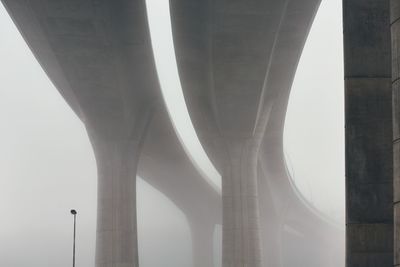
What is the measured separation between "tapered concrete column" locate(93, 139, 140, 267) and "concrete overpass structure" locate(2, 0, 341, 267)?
0.06 m

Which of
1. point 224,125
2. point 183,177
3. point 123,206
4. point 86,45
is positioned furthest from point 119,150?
point 183,177

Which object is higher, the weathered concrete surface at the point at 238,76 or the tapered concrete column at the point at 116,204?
the weathered concrete surface at the point at 238,76

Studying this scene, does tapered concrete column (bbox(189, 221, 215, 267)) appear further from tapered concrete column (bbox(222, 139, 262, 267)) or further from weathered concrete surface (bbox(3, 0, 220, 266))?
tapered concrete column (bbox(222, 139, 262, 267))

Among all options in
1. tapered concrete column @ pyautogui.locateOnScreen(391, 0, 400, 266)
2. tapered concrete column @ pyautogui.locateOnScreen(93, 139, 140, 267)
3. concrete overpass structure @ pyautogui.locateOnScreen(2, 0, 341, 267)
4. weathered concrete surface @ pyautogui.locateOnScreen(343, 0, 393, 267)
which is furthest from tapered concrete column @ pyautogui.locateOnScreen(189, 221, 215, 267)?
tapered concrete column @ pyautogui.locateOnScreen(391, 0, 400, 266)

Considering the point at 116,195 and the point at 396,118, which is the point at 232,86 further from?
the point at 396,118

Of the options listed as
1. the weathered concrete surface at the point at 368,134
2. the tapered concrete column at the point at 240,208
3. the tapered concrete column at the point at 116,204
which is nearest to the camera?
the weathered concrete surface at the point at 368,134

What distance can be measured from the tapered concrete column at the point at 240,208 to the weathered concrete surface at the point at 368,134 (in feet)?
105

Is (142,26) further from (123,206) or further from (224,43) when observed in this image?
(123,206)

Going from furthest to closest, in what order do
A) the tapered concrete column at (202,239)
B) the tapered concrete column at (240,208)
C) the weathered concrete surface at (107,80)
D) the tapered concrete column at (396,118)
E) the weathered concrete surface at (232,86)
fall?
1. the tapered concrete column at (202,239)
2. the tapered concrete column at (240,208)
3. the weathered concrete surface at (232,86)
4. the weathered concrete surface at (107,80)
5. the tapered concrete column at (396,118)

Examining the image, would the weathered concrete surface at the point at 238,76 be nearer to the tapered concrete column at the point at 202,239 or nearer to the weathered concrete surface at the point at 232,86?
the weathered concrete surface at the point at 232,86

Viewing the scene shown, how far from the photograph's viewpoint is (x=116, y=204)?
49969 mm

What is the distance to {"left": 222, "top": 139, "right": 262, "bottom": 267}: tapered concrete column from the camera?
5112cm

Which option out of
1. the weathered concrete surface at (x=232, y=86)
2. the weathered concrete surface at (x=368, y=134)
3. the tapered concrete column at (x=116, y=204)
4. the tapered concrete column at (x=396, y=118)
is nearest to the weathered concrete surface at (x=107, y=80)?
the tapered concrete column at (x=116, y=204)

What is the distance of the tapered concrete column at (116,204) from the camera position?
49219mm
